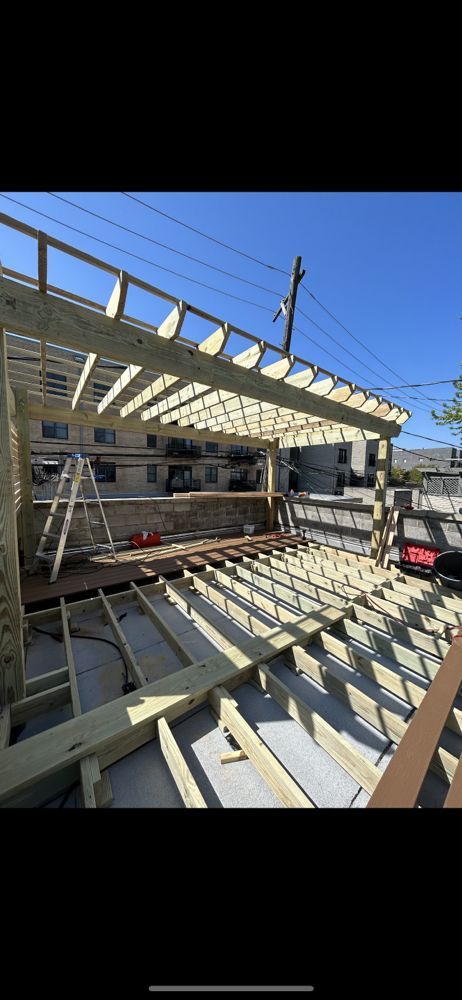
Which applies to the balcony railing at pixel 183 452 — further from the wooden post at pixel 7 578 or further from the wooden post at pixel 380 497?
the wooden post at pixel 7 578

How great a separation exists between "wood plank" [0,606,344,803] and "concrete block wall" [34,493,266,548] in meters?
4.55

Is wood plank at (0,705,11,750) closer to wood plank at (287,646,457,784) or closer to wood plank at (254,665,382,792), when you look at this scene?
wood plank at (254,665,382,792)

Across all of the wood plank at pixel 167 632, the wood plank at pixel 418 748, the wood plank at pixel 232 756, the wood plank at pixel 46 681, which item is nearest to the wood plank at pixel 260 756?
the wood plank at pixel 232 756

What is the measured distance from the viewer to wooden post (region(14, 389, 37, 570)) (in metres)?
5.06

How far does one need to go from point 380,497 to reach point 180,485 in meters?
16.4

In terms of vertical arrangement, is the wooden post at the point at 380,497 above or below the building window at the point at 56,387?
below

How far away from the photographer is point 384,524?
20.7ft

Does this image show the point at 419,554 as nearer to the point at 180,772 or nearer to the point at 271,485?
the point at 271,485

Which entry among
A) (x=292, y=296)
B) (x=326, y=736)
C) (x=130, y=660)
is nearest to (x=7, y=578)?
(x=130, y=660)

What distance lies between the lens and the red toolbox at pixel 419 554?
18.4ft

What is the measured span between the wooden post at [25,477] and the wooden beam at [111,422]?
0.70 ft
